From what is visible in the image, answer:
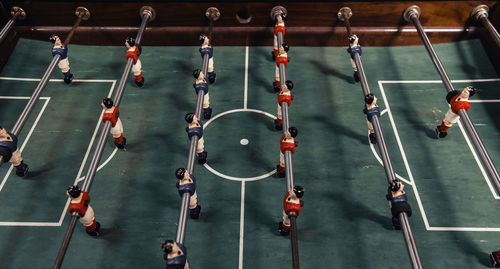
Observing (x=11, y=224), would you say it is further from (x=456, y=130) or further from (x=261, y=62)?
(x=456, y=130)

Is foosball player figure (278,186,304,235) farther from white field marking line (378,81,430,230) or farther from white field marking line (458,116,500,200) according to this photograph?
white field marking line (458,116,500,200)

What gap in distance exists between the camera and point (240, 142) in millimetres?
5875

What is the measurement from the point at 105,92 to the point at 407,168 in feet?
15.1

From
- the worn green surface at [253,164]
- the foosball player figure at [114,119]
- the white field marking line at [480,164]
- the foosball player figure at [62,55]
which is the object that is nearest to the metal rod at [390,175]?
the worn green surface at [253,164]

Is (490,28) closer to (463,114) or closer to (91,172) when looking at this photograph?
(463,114)

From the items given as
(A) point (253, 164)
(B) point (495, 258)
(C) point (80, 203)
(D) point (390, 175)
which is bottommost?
(B) point (495, 258)

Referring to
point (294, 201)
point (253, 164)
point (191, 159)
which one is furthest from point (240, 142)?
point (294, 201)

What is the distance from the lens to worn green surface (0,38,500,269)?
187 inches

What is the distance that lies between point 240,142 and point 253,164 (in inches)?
17.1

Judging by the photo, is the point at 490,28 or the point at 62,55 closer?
the point at 62,55

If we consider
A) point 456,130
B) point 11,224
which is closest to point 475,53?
point 456,130

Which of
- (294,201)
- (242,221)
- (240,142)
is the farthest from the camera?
(240,142)

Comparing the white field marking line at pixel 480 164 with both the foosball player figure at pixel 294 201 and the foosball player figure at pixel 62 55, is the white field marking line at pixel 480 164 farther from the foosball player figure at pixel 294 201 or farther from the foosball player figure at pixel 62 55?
the foosball player figure at pixel 62 55

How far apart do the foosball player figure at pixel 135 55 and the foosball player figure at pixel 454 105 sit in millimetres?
4244
